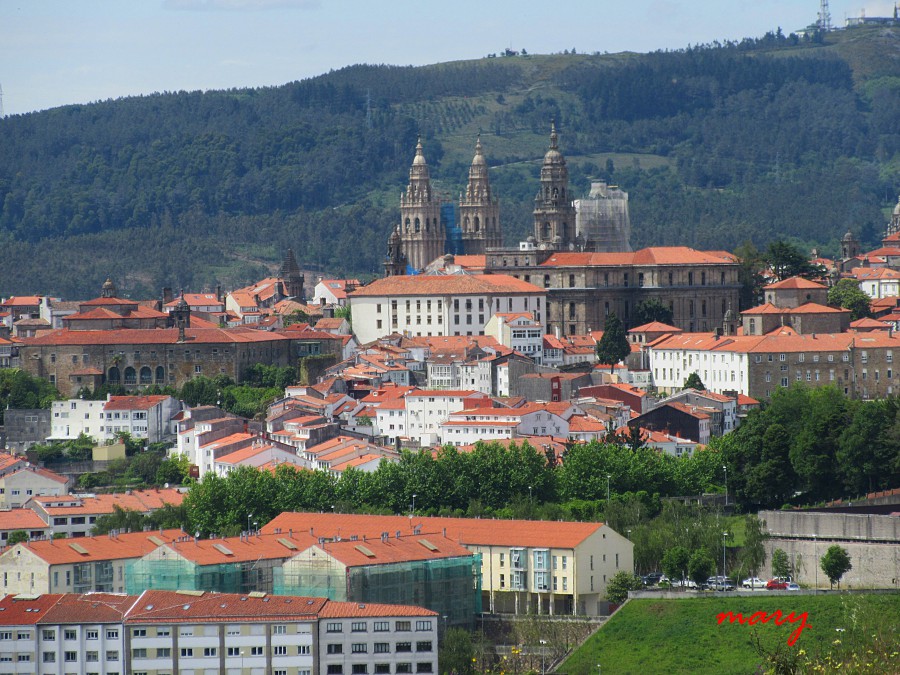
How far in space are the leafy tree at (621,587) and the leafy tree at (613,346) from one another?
41.0 meters

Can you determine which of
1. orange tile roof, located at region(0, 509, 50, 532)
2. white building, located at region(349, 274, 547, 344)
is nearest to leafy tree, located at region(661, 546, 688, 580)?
orange tile roof, located at region(0, 509, 50, 532)

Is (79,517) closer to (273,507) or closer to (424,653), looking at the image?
(273,507)

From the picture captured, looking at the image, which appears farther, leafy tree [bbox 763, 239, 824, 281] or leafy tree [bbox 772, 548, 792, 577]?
leafy tree [bbox 763, 239, 824, 281]

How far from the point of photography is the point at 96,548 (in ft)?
207

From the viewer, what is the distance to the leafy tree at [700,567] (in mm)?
59406

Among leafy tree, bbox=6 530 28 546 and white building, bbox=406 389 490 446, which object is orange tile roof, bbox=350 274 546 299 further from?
leafy tree, bbox=6 530 28 546

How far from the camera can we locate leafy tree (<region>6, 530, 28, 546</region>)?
233 feet

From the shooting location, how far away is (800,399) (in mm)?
81188

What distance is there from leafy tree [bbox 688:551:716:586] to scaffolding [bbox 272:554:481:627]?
5.97 m

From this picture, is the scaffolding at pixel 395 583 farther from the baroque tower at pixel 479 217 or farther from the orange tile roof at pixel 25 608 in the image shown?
the baroque tower at pixel 479 217

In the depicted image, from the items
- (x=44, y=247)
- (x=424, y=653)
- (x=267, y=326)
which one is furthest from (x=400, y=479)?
(x=44, y=247)

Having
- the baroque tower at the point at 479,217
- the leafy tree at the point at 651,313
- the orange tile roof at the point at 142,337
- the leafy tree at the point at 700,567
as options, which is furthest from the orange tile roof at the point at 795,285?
the leafy tree at the point at 700,567
